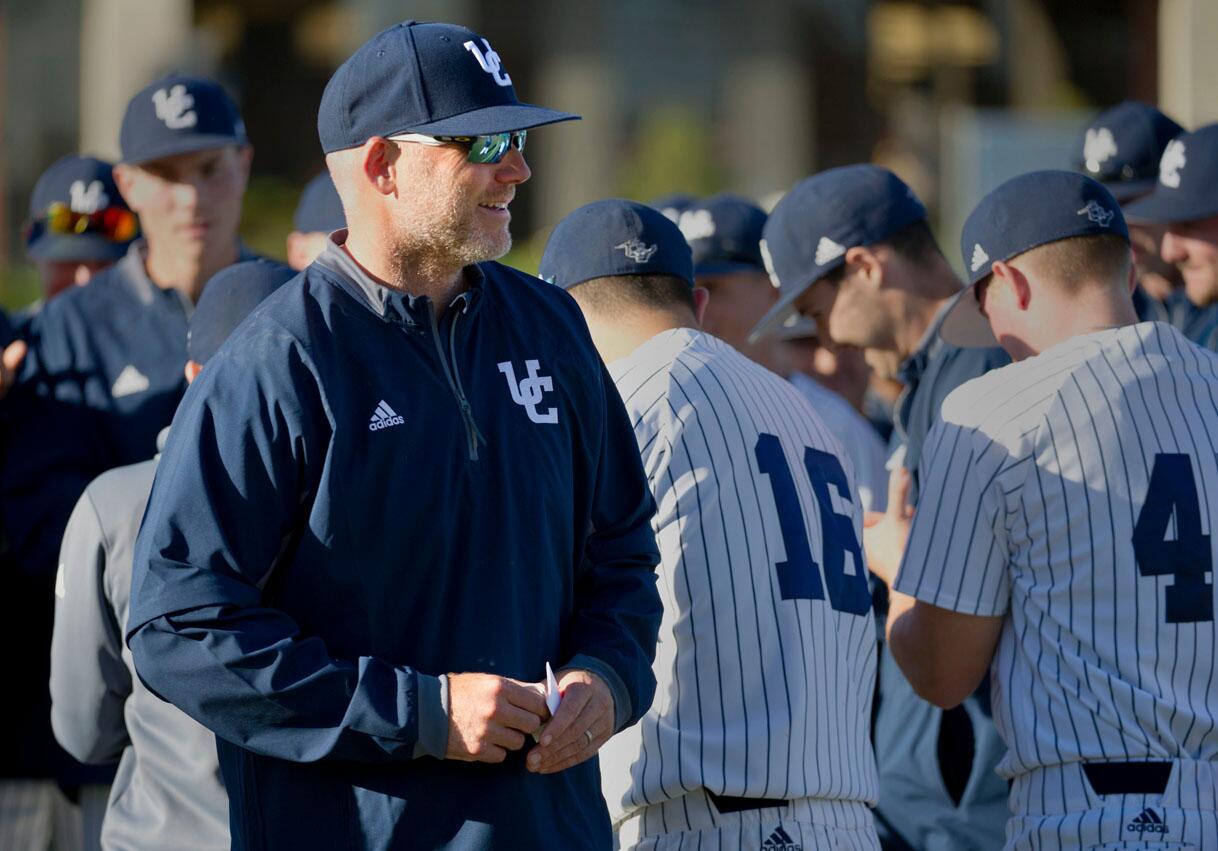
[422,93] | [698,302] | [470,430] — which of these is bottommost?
[698,302]

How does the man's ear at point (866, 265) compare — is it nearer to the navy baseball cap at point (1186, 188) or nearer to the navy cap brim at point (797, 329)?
the navy cap brim at point (797, 329)

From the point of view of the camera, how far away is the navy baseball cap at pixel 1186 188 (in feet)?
18.3

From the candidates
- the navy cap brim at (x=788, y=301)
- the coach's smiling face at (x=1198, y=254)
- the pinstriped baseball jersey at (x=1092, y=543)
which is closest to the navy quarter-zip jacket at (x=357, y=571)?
the pinstriped baseball jersey at (x=1092, y=543)

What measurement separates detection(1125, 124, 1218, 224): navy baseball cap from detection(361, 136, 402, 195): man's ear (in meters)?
3.35

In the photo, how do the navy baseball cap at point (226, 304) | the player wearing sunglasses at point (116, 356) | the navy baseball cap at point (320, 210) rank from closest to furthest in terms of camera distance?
the navy baseball cap at point (226, 304) → the player wearing sunglasses at point (116, 356) → the navy baseball cap at point (320, 210)

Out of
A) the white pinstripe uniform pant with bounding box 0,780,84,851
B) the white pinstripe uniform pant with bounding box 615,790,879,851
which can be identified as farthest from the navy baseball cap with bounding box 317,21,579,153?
the white pinstripe uniform pant with bounding box 0,780,84,851

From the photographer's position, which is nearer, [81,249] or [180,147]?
[180,147]

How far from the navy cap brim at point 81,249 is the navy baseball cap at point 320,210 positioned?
763 millimetres

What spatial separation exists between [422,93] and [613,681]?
3.45 ft

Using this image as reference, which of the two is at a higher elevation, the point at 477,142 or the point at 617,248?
the point at 477,142

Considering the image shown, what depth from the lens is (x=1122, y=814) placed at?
3398 mm

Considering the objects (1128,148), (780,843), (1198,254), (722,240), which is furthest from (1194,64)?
(780,843)

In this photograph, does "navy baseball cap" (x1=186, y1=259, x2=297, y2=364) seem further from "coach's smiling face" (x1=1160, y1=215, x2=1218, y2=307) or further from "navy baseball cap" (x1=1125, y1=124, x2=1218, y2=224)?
"coach's smiling face" (x1=1160, y1=215, x2=1218, y2=307)

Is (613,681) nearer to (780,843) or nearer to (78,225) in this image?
(780,843)
